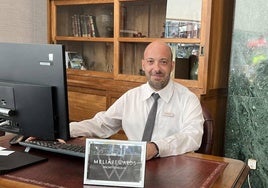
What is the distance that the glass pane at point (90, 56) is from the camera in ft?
10.0

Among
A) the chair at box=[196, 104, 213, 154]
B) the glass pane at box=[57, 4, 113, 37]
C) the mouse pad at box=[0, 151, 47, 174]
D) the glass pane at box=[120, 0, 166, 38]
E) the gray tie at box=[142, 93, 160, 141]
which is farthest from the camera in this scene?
the glass pane at box=[57, 4, 113, 37]

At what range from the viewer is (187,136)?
153 centimetres

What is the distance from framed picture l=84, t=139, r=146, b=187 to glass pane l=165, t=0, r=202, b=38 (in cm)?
160

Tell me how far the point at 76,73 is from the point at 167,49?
1501mm

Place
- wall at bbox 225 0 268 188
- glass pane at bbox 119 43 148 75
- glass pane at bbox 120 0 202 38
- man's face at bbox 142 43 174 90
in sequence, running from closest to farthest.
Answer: man's face at bbox 142 43 174 90 < wall at bbox 225 0 268 188 < glass pane at bbox 120 0 202 38 < glass pane at bbox 119 43 148 75

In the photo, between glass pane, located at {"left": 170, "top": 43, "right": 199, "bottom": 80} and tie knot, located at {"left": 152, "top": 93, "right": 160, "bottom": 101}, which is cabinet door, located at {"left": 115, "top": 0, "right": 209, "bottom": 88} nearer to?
glass pane, located at {"left": 170, "top": 43, "right": 199, "bottom": 80}

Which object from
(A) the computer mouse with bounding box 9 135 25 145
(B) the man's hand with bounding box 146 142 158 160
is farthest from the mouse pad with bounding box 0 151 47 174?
(B) the man's hand with bounding box 146 142 158 160

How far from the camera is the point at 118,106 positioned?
6.40ft

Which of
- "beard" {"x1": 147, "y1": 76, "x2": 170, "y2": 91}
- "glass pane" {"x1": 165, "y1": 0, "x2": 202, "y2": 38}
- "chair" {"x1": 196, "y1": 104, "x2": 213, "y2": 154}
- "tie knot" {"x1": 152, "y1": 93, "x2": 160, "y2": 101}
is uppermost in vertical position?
"glass pane" {"x1": 165, "y1": 0, "x2": 202, "y2": 38}

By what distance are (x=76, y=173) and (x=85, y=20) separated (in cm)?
231

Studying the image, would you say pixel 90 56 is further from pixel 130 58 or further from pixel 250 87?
pixel 250 87

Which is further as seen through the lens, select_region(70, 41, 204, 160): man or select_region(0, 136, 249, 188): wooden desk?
select_region(70, 41, 204, 160): man

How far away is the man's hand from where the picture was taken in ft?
4.25

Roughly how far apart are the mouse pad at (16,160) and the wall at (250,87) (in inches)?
67.6
